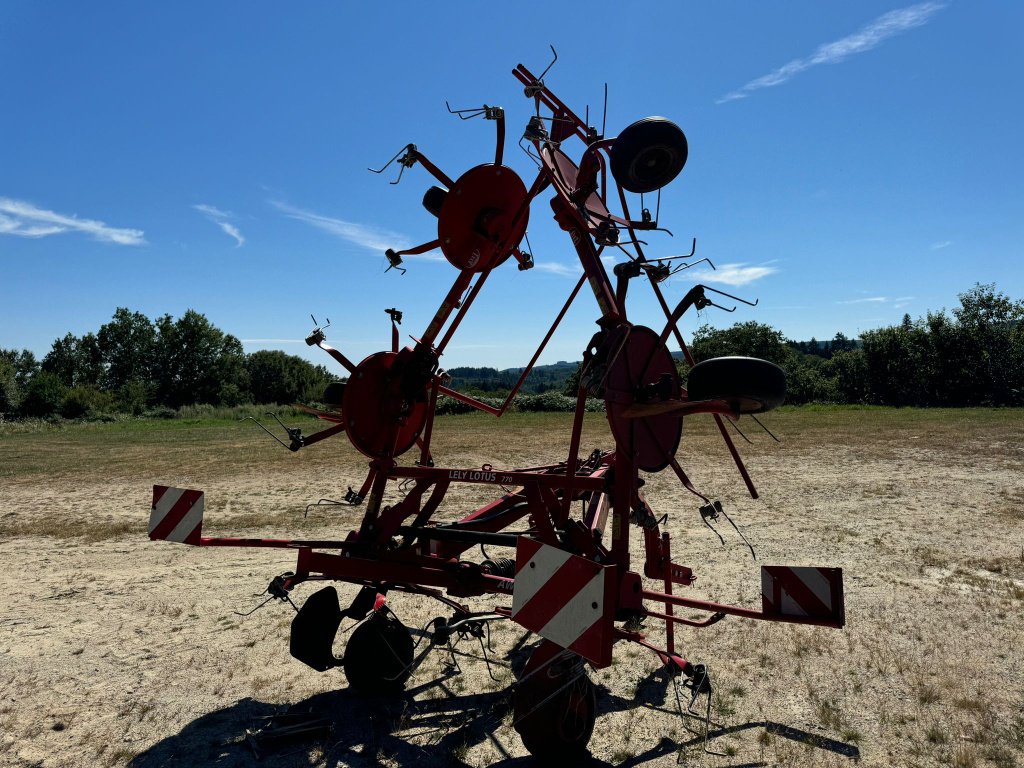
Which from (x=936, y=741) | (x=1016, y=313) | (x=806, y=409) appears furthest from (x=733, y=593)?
(x=1016, y=313)

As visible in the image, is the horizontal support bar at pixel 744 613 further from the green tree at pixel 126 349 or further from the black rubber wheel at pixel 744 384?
the green tree at pixel 126 349

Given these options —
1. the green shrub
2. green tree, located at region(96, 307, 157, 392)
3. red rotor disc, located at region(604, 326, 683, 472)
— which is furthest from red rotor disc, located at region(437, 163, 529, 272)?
green tree, located at region(96, 307, 157, 392)

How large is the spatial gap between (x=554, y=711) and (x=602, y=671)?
1.62 meters

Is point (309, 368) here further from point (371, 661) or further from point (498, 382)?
point (371, 661)

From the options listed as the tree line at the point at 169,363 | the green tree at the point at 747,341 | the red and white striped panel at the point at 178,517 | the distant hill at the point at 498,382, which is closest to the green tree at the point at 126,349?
the tree line at the point at 169,363

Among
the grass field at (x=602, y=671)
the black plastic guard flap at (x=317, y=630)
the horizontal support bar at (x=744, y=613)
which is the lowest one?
the grass field at (x=602, y=671)

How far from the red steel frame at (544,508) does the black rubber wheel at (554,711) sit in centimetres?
40

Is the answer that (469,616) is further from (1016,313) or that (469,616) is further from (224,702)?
(1016,313)

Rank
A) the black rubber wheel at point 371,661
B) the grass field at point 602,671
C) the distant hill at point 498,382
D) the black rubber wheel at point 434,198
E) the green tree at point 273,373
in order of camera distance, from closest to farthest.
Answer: the grass field at point 602,671, the black rubber wheel at point 371,661, the black rubber wheel at point 434,198, the distant hill at point 498,382, the green tree at point 273,373

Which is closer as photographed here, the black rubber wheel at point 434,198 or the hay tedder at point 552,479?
the hay tedder at point 552,479

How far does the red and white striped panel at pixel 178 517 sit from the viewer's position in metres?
5.05

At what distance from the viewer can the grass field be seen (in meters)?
4.21

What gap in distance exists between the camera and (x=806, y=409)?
142 feet

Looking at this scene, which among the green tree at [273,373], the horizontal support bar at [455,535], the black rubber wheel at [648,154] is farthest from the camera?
the green tree at [273,373]
